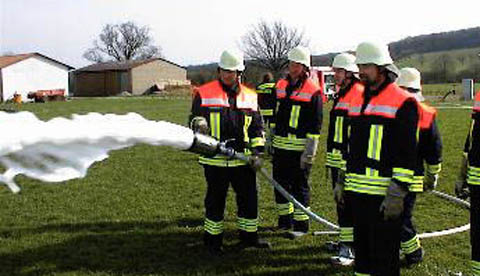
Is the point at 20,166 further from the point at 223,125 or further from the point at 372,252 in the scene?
the point at 223,125

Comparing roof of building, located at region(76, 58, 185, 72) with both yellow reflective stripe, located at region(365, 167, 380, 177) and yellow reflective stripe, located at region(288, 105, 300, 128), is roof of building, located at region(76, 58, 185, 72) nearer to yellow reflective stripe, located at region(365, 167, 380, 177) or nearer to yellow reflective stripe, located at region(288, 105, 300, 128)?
yellow reflective stripe, located at region(288, 105, 300, 128)

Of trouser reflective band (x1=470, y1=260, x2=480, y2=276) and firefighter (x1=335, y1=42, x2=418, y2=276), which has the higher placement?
firefighter (x1=335, y1=42, x2=418, y2=276)

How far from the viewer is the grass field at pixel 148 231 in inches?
253

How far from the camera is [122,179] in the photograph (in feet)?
39.2

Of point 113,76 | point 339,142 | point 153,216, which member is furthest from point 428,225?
point 113,76

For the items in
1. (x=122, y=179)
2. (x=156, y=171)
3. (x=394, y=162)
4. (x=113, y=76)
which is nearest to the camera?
(x=394, y=162)

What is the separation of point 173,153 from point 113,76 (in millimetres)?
66734

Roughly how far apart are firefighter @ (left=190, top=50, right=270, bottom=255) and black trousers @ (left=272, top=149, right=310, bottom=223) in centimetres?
61

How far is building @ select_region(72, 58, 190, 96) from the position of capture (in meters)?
78.1

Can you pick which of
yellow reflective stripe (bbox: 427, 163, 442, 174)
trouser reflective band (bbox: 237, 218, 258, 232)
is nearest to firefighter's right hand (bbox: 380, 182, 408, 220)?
yellow reflective stripe (bbox: 427, 163, 442, 174)

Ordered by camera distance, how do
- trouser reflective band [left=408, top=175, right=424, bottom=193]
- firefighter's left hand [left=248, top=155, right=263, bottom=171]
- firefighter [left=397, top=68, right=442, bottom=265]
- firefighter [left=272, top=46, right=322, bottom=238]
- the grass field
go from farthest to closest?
firefighter [left=272, top=46, right=322, bottom=238] → firefighter's left hand [left=248, top=155, right=263, bottom=171] → the grass field → firefighter [left=397, top=68, right=442, bottom=265] → trouser reflective band [left=408, top=175, right=424, bottom=193]

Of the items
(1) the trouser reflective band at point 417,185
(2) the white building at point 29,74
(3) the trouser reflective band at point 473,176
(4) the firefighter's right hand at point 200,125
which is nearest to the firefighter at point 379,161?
(1) the trouser reflective band at point 417,185

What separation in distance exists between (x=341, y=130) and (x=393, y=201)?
225 cm

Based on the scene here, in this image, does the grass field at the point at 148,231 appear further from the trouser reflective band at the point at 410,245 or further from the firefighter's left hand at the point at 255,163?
the firefighter's left hand at the point at 255,163
